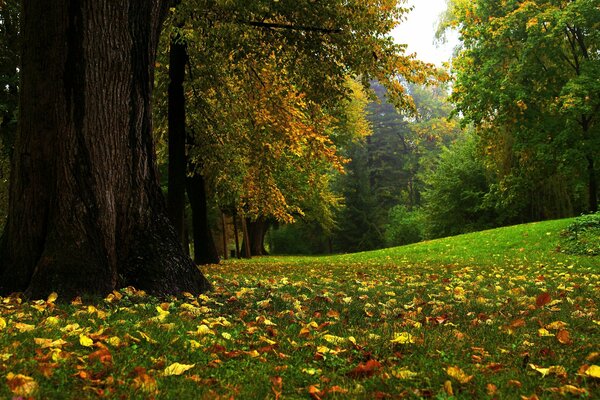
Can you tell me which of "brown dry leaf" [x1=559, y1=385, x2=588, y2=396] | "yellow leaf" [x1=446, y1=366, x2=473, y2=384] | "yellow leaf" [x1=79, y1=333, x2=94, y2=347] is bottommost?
"brown dry leaf" [x1=559, y1=385, x2=588, y2=396]

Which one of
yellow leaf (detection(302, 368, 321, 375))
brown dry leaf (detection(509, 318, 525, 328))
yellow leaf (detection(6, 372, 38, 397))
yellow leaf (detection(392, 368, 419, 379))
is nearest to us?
yellow leaf (detection(6, 372, 38, 397))

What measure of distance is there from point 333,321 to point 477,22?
2284 cm

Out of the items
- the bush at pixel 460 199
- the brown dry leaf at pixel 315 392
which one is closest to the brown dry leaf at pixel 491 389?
the brown dry leaf at pixel 315 392

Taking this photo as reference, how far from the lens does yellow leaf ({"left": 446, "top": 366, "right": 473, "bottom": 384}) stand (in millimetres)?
2662

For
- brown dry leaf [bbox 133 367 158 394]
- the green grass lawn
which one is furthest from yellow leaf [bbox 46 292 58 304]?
brown dry leaf [bbox 133 367 158 394]

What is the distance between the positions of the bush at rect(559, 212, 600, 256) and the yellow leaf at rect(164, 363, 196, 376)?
14490mm

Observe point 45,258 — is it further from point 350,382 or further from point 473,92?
point 473,92

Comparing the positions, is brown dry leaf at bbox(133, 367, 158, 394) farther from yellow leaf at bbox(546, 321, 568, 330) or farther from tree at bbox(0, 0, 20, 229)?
tree at bbox(0, 0, 20, 229)

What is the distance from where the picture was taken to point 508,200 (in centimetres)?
2406

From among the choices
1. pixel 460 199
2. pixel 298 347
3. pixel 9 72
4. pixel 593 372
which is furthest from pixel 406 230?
pixel 593 372

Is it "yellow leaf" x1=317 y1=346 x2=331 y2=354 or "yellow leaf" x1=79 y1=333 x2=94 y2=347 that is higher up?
"yellow leaf" x1=79 y1=333 x2=94 y2=347

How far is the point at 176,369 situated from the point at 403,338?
69.6 inches

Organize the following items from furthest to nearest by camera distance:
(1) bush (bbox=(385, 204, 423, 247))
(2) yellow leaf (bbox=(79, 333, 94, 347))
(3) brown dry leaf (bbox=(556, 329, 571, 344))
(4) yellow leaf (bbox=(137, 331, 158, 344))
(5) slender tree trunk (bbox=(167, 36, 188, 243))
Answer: (1) bush (bbox=(385, 204, 423, 247)), (5) slender tree trunk (bbox=(167, 36, 188, 243)), (3) brown dry leaf (bbox=(556, 329, 571, 344)), (4) yellow leaf (bbox=(137, 331, 158, 344)), (2) yellow leaf (bbox=(79, 333, 94, 347))

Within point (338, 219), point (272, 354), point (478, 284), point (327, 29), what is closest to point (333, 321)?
point (272, 354)
